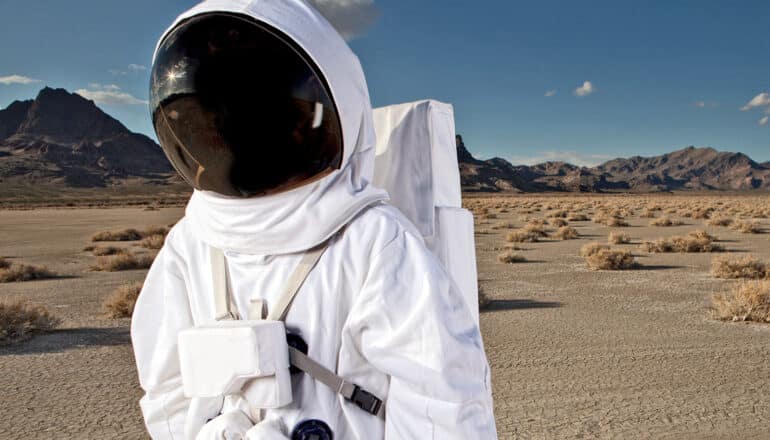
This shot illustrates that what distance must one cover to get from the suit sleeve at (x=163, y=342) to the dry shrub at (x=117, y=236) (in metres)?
24.7

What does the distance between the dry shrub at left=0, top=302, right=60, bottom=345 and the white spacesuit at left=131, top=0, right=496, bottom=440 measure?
24.7 feet

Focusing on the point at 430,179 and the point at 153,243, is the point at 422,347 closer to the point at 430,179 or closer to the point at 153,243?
the point at 430,179

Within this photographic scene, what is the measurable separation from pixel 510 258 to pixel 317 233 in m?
14.3

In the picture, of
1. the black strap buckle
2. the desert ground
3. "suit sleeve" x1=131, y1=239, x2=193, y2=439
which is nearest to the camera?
the black strap buckle

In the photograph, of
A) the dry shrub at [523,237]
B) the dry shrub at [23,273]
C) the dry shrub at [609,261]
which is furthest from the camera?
the dry shrub at [523,237]

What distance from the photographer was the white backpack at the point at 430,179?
209 centimetres

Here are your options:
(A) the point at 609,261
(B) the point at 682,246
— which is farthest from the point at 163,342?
(B) the point at 682,246

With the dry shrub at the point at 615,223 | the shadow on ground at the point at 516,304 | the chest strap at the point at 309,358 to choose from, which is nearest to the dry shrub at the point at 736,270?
the shadow on ground at the point at 516,304

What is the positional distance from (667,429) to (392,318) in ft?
13.7

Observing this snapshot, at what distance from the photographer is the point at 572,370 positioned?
628cm

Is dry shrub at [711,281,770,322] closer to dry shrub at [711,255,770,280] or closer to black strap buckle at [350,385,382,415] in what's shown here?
dry shrub at [711,255,770,280]

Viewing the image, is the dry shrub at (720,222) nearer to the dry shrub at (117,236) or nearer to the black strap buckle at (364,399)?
the dry shrub at (117,236)

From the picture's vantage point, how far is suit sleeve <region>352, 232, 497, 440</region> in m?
1.42

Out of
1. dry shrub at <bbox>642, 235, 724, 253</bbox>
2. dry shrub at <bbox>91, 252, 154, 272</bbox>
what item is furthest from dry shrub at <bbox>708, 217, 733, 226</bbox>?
dry shrub at <bbox>91, 252, 154, 272</bbox>
